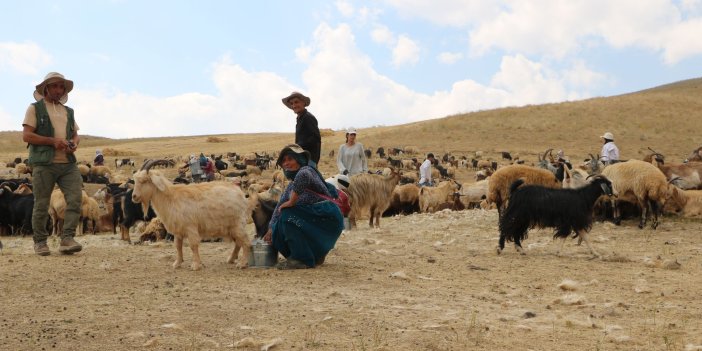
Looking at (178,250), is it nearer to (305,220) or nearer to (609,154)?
(305,220)

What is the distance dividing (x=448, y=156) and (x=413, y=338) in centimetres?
3079

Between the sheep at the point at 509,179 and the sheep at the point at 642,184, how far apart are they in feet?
3.26

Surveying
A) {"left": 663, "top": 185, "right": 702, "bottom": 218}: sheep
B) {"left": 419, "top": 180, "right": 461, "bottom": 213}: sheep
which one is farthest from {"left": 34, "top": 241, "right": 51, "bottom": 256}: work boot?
{"left": 419, "top": 180, "right": 461, "bottom": 213}: sheep

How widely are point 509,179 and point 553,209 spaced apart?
10.6ft

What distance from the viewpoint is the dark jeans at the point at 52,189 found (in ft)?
26.7

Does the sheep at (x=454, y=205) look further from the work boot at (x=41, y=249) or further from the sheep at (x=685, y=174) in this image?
the work boot at (x=41, y=249)

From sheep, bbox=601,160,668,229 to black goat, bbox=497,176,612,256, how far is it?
281 cm

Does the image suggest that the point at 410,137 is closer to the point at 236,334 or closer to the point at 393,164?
the point at 393,164

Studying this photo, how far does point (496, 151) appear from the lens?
3878cm

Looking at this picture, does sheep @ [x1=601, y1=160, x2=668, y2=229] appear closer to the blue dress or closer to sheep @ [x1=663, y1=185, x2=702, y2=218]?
sheep @ [x1=663, y1=185, x2=702, y2=218]

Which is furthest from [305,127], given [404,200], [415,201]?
[415,201]

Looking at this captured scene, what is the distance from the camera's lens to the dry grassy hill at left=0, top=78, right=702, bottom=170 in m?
40.5

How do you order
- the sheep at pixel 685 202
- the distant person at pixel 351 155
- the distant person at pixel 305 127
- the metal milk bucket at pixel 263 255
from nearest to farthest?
the metal milk bucket at pixel 263 255
the distant person at pixel 305 127
the distant person at pixel 351 155
the sheep at pixel 685 202

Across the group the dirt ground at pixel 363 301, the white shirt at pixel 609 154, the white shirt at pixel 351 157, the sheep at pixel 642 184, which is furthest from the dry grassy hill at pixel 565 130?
the dirt ground at pixel 363 301
